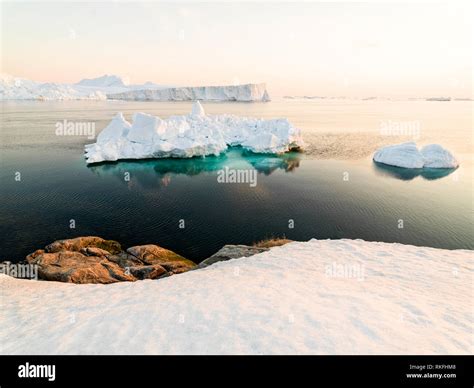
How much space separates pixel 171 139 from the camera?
36312mm

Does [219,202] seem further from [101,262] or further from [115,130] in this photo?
[115,130]

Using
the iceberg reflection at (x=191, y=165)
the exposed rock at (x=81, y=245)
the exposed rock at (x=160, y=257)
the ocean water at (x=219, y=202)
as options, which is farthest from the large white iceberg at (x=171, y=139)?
the exposed rock at (x=160, y=257)

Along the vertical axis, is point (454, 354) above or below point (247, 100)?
below

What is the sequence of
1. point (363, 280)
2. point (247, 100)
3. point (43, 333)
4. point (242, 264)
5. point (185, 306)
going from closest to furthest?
1. point (43, 333)
2. point (185, 306)
3. point (363, 280)
4. point (242, 264)
5. point (247, 100)

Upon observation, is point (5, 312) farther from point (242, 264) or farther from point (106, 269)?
point (242, 264)

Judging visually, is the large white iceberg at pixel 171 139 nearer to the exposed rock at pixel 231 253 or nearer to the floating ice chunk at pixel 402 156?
the floating ice chunk at pixel 402 156

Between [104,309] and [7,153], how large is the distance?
3790 centimetres

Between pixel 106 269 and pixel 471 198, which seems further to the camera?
pixel 471 198

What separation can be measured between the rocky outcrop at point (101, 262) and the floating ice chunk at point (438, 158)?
31484mm

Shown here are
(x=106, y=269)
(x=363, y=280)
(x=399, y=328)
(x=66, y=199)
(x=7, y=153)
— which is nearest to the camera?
(x=399, y=328)

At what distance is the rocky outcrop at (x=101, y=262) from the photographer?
10555 millimetres

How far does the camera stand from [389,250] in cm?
1144

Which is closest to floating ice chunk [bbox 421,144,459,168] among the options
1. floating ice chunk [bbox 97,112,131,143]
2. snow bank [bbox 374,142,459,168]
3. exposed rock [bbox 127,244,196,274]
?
snow bank [bbox 374,142,459,168]

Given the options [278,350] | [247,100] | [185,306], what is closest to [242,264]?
[185,306]
